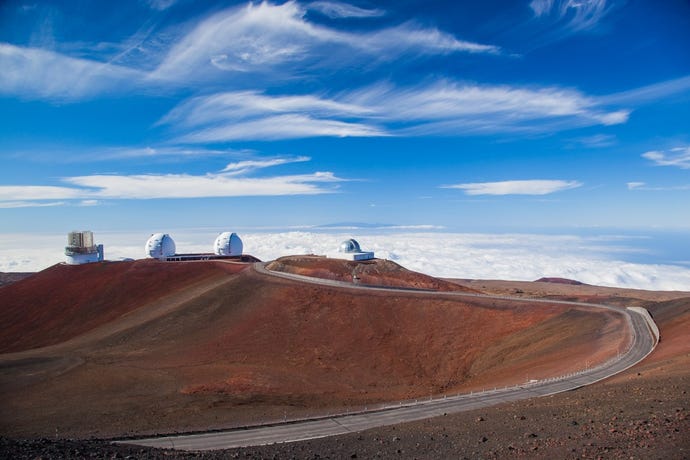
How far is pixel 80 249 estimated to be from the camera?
→ 2736 inches

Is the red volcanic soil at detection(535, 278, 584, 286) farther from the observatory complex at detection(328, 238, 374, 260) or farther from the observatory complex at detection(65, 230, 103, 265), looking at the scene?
the observatory complex at detection(65, 230, 103, 265)

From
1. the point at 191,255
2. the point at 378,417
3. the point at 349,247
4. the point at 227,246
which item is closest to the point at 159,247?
the point at 191,255

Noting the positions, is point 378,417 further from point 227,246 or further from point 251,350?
point 227,246

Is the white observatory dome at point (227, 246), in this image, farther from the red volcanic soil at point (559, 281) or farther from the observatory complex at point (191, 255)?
the red volcanic soil at point (559, 281)

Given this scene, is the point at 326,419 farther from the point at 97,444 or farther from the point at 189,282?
the point at 189,282

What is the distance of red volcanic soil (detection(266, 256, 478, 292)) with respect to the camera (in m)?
56.0

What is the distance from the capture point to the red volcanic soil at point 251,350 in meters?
25.9

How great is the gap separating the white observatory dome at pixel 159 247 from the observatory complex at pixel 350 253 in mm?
25979

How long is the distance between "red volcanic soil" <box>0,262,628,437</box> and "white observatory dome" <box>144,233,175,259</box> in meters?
15.3

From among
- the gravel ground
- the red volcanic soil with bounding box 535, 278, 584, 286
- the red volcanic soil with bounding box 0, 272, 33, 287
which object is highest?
the red volcanic soil with bounding box 0, 272, 33, 287

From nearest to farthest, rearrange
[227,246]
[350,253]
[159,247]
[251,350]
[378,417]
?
[378,417], [251,350], [350,253], [159,247], [227,246]

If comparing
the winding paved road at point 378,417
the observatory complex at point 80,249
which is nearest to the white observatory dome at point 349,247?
the observatory complex at point 80,249

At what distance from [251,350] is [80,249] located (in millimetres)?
45131

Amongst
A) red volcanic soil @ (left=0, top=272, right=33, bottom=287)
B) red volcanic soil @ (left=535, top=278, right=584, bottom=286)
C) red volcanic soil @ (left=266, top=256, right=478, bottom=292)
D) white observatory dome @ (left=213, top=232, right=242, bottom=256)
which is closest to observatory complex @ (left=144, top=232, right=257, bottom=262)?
white observatory dome @ (left=213, top=232, right=242, bottom=256)
